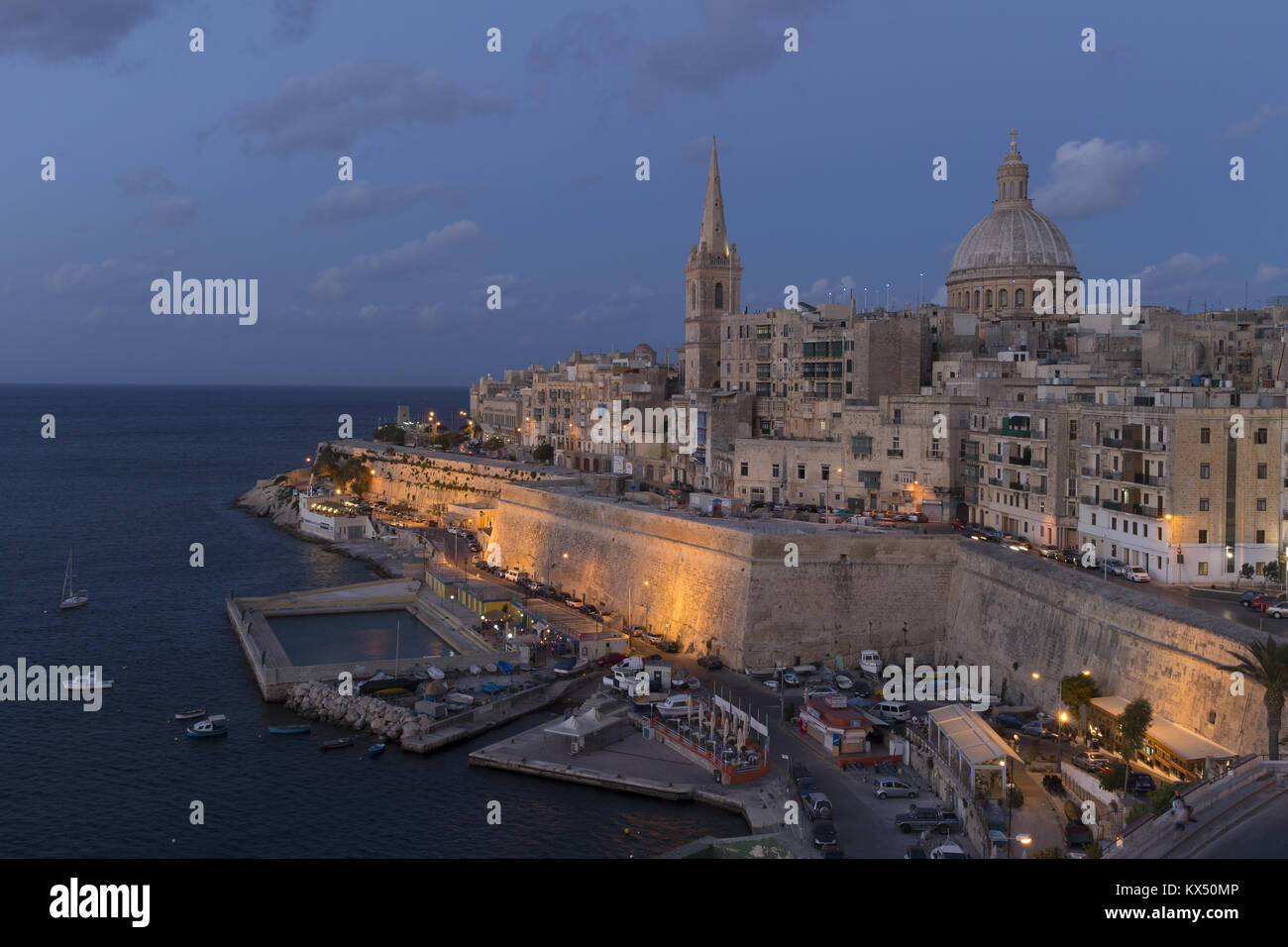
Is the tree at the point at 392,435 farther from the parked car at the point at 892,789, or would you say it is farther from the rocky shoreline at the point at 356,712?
the parked car at the point at 892,789

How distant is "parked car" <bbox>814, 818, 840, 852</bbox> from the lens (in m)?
17.8

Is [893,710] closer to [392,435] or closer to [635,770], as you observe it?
[635,770]

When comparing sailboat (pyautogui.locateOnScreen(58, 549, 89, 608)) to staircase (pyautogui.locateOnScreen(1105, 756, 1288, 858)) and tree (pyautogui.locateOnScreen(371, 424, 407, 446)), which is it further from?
staircase (pyautogui.locateOnScreen(1105, 756, 1288, 858))

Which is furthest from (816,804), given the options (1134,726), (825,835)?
(1134,726)

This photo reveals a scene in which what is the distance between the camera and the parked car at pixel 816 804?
19016 millimetres

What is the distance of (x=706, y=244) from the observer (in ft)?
188

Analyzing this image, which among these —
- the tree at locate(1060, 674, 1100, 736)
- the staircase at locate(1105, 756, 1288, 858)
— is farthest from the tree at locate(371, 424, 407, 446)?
the staircase at locate(1105, 756, 1288, 858)

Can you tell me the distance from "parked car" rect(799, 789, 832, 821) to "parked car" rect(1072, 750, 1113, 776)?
15.4ft

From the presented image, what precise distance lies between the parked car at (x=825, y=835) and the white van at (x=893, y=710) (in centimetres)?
645

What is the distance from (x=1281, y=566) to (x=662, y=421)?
32568 mm

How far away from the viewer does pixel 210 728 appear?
25.4 metres
